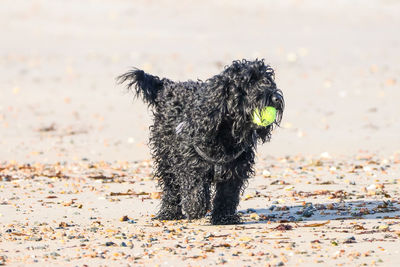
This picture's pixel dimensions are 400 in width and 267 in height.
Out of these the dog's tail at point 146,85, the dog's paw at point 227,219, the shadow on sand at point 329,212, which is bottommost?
the dog's paw at point 227,219

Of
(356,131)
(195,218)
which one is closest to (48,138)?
(356,131)

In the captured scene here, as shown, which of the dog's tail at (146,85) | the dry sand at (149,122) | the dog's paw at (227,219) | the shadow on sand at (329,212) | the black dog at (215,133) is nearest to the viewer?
the dry sand at (149,122)

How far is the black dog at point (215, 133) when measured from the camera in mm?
7156

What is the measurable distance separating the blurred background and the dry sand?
0.18ft

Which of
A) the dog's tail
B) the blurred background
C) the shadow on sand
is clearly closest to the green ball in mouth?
the shadow on sand

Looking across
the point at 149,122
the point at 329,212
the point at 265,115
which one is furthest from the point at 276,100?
the point at 149,122

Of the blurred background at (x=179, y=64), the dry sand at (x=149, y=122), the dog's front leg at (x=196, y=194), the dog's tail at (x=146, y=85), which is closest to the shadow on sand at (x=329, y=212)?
the dry sand at (x=149, y=122)

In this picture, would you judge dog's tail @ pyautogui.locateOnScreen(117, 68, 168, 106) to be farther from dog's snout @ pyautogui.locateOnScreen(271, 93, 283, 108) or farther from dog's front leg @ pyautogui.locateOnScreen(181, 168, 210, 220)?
dog's snout @ pyautogui.locateOnScreen(271, 93, 283, 108)

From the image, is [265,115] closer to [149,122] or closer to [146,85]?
[146,85]

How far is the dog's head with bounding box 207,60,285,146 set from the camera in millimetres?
7062

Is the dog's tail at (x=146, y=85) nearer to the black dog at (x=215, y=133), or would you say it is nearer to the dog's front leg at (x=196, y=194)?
the black dog at (x=215, y=133)

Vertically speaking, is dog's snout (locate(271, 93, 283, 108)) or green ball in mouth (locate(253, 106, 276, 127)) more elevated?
dog's snout (locate(271, 93, 283, 108))

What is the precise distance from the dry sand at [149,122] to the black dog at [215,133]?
12.7 inches

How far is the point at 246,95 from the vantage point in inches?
281
